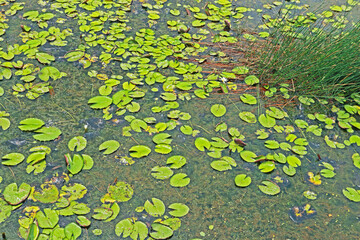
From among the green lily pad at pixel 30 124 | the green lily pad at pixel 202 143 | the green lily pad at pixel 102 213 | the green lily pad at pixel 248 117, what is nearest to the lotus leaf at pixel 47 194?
the green lily pad at pixel 102 213

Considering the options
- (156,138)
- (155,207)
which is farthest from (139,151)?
(155,207)

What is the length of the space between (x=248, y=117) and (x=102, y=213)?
1.21 metres

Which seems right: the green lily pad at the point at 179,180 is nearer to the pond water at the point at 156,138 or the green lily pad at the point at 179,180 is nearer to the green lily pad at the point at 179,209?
the pond water at the point at 156,138

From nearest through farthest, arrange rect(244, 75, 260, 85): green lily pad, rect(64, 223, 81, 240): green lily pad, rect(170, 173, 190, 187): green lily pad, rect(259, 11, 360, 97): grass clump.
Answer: rect(64, 223, 81, 240): green lily pad → rect(170, 173, 190, 187): green lily pad → rect(259, 11, 360, 97): grass clump → rect(244, 75, 260, 85): green lily pad

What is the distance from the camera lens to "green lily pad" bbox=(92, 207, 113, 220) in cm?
181

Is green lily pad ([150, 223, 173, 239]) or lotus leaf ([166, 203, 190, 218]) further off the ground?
lotus leaf ([166, 203, 190, 218])

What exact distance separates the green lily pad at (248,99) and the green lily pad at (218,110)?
0.61 ft

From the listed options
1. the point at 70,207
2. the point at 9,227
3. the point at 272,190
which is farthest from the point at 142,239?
the point at 272,190

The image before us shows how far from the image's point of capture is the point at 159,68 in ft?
8.89

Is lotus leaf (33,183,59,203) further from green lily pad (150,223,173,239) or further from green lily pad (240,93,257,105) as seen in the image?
green lily pad (240,93,257,105)

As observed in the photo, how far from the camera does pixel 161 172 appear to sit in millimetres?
2051

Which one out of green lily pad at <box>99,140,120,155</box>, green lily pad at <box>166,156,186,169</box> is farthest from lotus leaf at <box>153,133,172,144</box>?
green lily pad at <box>99,140,120,155</box>

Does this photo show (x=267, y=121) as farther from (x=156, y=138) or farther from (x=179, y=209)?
(x=179, y=209)

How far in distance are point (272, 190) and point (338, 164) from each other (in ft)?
1.77
